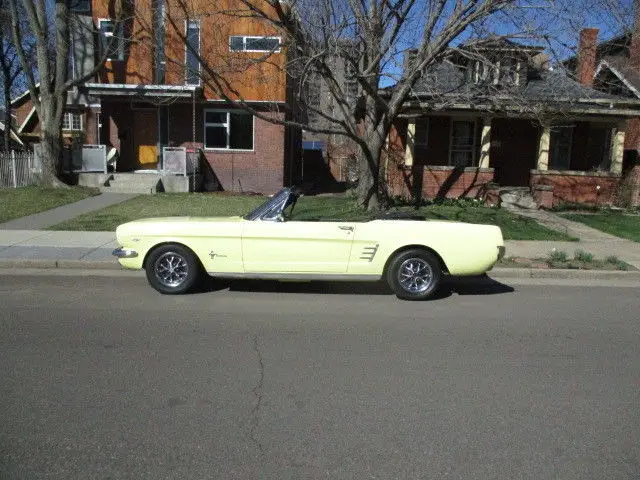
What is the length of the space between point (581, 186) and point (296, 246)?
1469 centimetres

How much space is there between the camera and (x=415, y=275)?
23.8ft

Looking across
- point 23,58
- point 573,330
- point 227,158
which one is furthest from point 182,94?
point 573,330

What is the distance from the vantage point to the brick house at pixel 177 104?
20.2 meters

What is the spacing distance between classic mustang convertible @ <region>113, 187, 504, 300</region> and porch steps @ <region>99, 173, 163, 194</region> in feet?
41.9

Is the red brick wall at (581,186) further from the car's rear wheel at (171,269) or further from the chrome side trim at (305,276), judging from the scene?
the car's rear wheel at (171,269)

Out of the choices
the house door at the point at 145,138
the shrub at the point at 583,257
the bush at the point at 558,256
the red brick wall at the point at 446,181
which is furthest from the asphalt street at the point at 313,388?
the house door at the point at 145,138

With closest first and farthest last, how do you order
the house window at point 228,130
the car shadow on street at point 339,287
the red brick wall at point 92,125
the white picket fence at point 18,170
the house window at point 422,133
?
the car shadow on street at point 339,287, the white picket fence at point 18,170, the house window at point 422,133, the house window at point 228,130, the red brick wall at point 92,125

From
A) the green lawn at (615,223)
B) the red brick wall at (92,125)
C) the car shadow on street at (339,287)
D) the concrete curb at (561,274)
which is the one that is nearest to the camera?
the car shadow on street at (339,287)

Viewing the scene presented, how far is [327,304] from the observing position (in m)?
7.01

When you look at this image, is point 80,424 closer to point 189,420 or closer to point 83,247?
point 189,420

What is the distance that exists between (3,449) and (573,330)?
17.3 ft

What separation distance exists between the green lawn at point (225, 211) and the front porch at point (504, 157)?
1.93 m

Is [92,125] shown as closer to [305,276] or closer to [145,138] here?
[145,138]

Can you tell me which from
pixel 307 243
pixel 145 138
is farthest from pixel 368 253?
pixel 145 138
